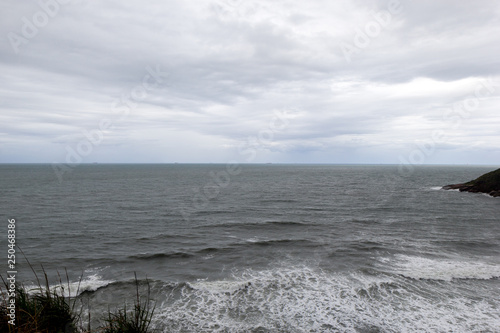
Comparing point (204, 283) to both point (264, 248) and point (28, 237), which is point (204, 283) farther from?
point (28, 237)

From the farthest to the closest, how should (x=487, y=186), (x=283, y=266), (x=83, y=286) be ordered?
(x=487, y=186) → (x=283, y=266) → (x=83, y=286)

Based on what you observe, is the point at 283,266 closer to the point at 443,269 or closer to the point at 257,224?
the point at 443,269

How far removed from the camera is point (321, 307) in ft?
40.3

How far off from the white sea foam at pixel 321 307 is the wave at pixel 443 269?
1628 millimetres

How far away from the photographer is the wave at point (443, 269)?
50.2 ft

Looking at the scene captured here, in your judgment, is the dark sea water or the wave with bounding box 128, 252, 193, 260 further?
the wave with bounding box 128, 252, 193, 260

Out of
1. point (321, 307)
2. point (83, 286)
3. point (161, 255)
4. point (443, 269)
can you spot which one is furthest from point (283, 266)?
point (83, 286)

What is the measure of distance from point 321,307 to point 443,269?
9.01 m

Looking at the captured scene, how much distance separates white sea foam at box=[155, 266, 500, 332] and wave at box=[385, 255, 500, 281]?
1628mm

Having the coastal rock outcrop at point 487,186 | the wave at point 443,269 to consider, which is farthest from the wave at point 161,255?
the coastal rock outcrop at point 487,186

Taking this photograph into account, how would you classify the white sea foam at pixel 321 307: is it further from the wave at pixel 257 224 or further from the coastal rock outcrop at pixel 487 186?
the coastal rock outcrop at pixel 487 186

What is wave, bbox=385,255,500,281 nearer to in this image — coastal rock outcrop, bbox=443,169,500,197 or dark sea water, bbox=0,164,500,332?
dark sea water, bbox=0,164,500,332

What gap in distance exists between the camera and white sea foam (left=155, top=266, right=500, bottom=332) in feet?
35.7

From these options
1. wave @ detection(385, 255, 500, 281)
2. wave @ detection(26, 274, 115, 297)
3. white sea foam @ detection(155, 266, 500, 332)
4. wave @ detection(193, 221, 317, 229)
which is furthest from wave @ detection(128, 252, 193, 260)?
wave @ detection(385, 255, 500, 281)
